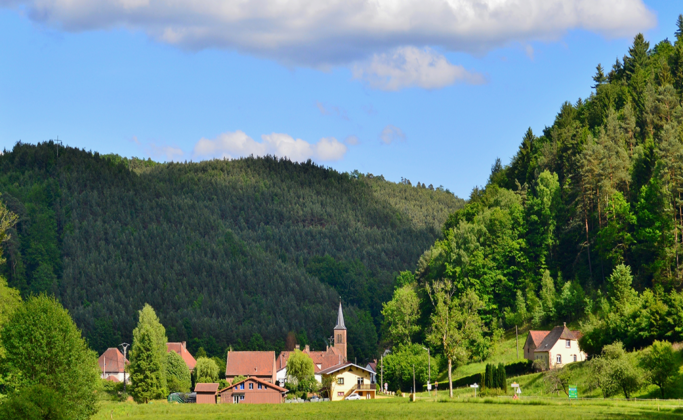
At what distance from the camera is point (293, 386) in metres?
102

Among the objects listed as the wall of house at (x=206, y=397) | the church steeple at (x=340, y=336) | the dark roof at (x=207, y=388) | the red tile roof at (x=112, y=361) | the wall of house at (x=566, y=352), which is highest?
the church steeple at (x=340, y=336)

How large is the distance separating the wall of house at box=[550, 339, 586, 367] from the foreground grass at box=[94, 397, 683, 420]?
51.6ft

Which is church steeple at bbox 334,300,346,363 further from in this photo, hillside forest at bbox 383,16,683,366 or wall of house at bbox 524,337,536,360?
wall of house at bbox 524,337,536,360

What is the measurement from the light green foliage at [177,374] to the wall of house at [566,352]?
166 feet

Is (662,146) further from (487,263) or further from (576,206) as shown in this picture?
(487,263)

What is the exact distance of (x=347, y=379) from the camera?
96.6 m

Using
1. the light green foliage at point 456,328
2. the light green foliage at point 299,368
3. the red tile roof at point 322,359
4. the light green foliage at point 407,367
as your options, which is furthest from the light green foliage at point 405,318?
the red tile roof at point 322,359

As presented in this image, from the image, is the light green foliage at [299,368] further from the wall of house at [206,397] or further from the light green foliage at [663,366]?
the light green foliage at [663,366]

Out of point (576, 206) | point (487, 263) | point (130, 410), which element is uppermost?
point (576, 206)

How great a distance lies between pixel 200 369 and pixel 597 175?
5991cm

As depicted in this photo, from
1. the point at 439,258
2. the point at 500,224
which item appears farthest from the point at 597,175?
the point at 439,258

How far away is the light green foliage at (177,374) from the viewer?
108938mm

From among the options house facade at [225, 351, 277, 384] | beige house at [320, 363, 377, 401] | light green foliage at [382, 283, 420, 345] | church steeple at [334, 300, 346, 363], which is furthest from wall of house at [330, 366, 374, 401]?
church steeple at [334, 300, 346, 363]

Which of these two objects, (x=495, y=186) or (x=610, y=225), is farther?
(x=495, y=186)
